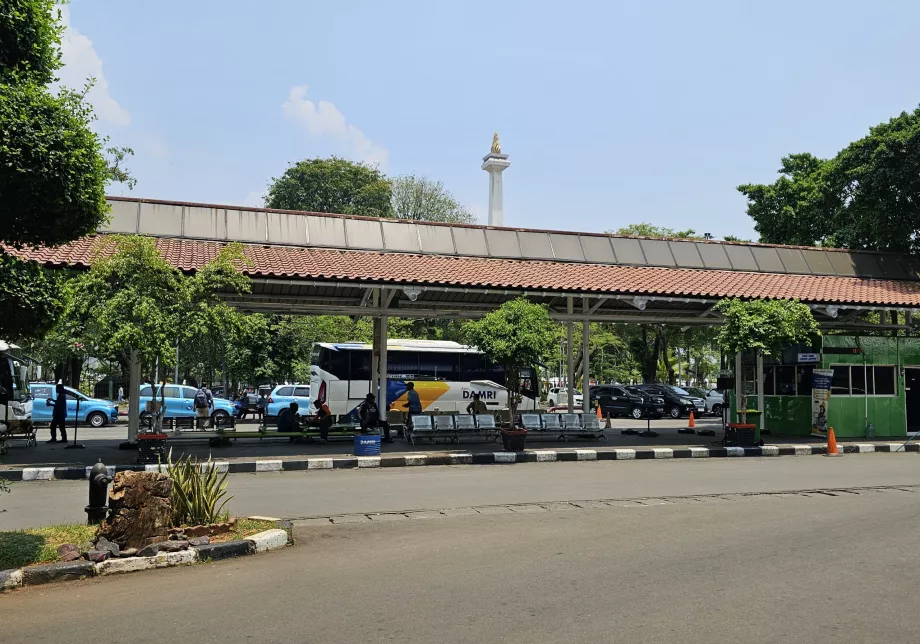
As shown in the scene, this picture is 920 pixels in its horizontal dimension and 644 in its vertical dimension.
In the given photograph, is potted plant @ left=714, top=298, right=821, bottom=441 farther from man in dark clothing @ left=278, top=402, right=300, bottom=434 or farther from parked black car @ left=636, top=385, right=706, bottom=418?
parked black car @ left=636, top=385, right=706, bottom=418

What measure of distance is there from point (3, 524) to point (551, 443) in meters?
13.8

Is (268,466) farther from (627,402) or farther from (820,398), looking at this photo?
(627,402)

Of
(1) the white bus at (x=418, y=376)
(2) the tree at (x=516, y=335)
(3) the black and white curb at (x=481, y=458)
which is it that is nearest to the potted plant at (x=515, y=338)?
(2) the tree at (x=516, y=335)

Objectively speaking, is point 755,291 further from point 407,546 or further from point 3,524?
point 3,524

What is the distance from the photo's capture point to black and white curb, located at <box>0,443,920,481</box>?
1405 centimetres

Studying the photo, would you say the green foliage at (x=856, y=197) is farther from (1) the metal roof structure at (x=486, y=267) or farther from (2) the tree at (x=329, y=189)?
(2) the tree at (x=329, y=189)

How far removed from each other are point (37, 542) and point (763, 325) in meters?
15.7

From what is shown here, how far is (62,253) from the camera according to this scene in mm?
15609

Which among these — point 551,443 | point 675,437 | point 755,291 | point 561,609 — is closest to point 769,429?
point 675,437

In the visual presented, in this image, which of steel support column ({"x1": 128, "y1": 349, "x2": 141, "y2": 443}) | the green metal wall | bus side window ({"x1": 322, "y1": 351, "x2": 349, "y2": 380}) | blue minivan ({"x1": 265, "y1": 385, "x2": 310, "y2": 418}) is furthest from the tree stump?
blue minivan ({"x1": 265, "y1": 385, "x2": 310, "y2": 418})

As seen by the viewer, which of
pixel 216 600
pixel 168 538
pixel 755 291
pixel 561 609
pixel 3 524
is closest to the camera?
pixel 561 609

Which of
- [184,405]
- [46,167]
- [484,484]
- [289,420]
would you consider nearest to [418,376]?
[184,405]

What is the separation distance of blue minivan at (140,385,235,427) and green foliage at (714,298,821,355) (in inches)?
723

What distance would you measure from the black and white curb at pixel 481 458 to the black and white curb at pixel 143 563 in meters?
6.81
